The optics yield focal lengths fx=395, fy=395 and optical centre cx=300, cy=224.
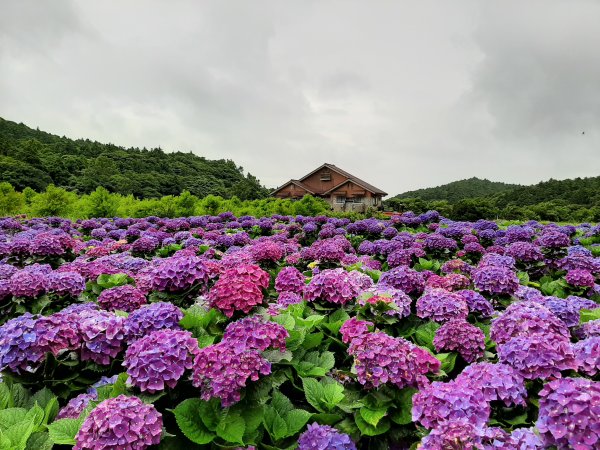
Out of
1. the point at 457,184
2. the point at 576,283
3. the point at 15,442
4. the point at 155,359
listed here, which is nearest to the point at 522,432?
the point at 155,359

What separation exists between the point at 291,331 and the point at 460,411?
3.61 ft

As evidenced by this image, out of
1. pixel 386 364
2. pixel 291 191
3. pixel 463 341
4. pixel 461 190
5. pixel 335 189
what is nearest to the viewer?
pixel 386 364

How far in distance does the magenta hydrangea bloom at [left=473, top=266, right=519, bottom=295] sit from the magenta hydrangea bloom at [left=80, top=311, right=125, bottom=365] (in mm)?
3010

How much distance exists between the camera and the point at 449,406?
5.60ft

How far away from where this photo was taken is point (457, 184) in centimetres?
6756

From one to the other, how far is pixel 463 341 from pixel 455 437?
1197 millimetres

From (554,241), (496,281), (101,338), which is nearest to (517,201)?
(554,241)

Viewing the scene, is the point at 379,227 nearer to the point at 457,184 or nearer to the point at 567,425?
the point at 567,425

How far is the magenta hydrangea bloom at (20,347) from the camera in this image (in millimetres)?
2178

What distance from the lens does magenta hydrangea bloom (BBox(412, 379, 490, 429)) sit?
168 cm

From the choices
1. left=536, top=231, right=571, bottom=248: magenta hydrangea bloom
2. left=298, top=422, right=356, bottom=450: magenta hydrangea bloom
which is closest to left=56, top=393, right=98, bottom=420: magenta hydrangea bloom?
left=298, top=422, right=356, bottom=450: magenta hydrangea bloom

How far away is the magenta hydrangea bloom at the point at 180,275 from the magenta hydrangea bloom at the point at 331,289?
2.76 feet

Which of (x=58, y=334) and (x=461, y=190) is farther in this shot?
(x=461, y=190)

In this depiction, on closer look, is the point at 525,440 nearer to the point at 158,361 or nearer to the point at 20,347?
the point at 158,361
